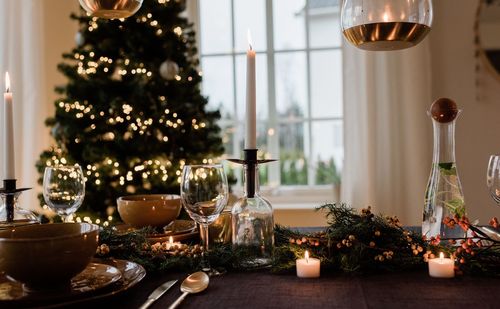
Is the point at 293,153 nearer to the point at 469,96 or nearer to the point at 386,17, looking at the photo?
the point at 469,96

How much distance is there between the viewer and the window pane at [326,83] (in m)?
3.45

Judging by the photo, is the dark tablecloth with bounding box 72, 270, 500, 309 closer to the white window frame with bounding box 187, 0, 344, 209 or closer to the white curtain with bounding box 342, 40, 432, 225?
the white curtain with bounding box 342, 40, 432, 225

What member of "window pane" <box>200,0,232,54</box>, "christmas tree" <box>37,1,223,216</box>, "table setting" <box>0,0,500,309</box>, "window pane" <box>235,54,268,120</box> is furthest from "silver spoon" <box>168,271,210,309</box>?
"window pane" <box>200,0,232,54</box>

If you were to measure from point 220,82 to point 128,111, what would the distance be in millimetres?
989

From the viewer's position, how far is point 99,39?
8.96 feet

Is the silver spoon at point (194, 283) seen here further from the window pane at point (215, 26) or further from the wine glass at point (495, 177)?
the window pane at point (215, 26)

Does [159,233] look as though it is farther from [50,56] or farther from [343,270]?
[50,56]

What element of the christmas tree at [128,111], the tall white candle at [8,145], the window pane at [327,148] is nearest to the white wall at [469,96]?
the window pane at [327,148]

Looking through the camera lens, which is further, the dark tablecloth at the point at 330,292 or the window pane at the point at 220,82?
the window pane at the point at 220,82

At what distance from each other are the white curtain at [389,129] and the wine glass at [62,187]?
2058 millimetres

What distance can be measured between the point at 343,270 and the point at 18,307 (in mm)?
524

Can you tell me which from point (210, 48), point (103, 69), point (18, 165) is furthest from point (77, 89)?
point (210, 48)

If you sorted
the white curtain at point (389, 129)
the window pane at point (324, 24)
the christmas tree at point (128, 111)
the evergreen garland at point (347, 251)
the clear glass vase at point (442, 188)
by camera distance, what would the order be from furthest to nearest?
the window pane at point (324, 24) < the white curtain at point (389, 129) < the christmas tree at point (128, 111) < the clear glass vase at point (442, 188) < the evergreen garland at point (347, 251)

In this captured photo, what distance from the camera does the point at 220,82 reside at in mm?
3531
